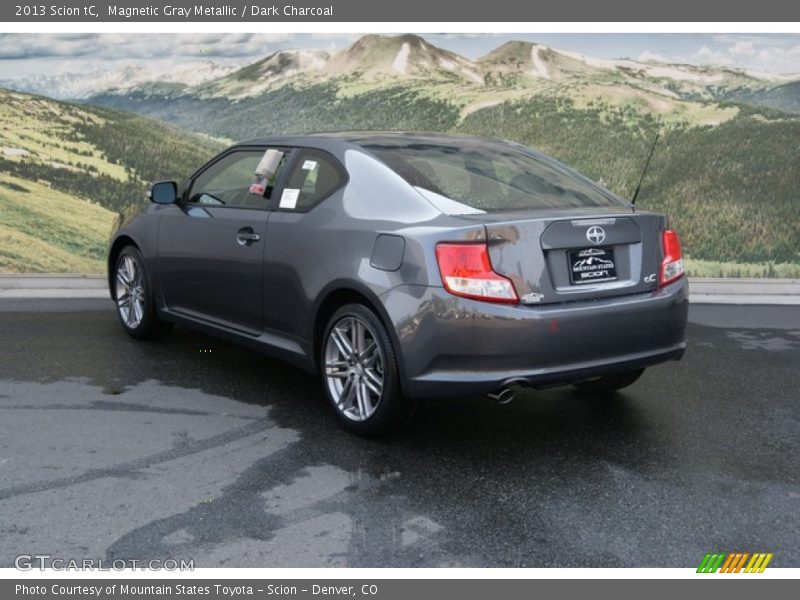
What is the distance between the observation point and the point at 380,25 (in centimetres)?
1208

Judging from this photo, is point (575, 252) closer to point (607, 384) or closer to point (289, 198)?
point (607, 384)

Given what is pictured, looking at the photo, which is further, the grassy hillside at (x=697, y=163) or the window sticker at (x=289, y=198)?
the grassy hillside at (x=697, y=163)

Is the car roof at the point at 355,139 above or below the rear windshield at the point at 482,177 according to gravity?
above

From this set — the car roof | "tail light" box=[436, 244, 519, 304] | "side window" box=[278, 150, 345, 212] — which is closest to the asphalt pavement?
"tail light" box=[436, 244, 519, 304]

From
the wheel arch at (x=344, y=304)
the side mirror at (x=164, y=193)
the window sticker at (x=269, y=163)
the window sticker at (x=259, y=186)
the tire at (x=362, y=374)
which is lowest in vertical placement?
the tire at (x=362, y=374)

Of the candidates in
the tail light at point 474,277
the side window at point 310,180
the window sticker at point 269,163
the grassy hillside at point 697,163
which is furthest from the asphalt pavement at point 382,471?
the grassy hillside at point 697,163

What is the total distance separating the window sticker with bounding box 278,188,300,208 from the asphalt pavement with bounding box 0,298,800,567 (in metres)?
1.16

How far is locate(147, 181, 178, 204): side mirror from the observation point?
665cm

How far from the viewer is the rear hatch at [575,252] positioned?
455 cm

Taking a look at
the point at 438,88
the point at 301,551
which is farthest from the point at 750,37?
the point at 301,551

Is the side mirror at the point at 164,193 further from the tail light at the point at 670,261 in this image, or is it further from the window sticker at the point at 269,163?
the tail light at the point at 670,261

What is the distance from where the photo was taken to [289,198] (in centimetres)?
568

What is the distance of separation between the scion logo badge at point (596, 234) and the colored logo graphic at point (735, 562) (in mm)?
1643

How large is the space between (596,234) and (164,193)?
10.5 ft
